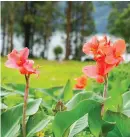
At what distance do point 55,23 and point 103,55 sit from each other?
101 feet

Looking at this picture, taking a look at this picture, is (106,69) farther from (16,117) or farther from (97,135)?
(16,117)

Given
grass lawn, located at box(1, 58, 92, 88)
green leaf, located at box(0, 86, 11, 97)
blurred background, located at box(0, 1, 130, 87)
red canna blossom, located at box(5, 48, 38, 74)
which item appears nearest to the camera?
red canna blossom, located at box(5, 48, 38, 74)

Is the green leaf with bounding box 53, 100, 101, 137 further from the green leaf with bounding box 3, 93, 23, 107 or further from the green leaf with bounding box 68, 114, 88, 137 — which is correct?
the green leaf with bounding box 3, 93, 23, 107

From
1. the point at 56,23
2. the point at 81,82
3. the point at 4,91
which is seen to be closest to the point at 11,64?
the point at 81,82

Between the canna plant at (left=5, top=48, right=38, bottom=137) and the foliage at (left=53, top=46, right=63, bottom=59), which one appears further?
the foliage at (left=53, top=46, right=63, bottom=59)

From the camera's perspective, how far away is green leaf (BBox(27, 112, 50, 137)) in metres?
1.66

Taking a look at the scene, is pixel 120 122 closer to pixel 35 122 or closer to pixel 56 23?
pixel 35 122

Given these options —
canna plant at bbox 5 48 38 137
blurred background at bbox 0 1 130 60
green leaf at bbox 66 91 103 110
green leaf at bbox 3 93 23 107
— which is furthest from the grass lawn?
blurred background at bbox 0 1 130 60

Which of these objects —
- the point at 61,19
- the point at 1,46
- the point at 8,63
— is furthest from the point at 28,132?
the point at 1,46

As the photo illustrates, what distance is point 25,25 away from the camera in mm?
30172

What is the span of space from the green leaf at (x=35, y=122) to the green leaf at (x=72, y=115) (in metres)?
0.17

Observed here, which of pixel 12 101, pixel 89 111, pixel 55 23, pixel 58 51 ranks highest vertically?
pixel 89 111

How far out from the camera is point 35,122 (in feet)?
5.54

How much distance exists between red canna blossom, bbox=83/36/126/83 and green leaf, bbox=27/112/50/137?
10.1 inches
